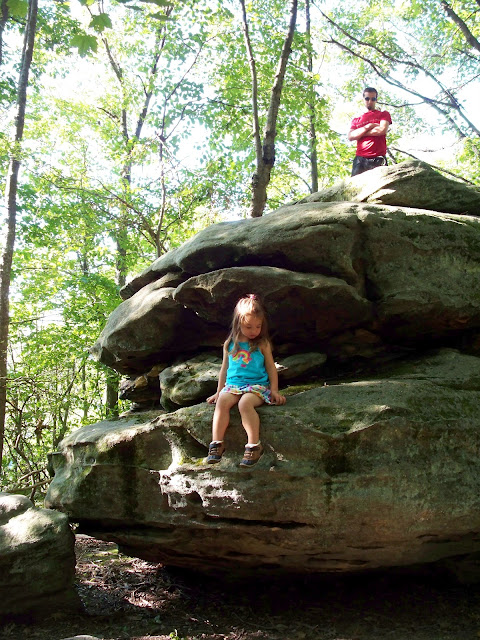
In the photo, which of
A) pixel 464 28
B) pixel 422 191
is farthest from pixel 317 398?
pixel 464 28

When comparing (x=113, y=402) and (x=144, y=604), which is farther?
(x=113, y=402)

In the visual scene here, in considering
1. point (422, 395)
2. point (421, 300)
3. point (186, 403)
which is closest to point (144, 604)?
point (186, 403)

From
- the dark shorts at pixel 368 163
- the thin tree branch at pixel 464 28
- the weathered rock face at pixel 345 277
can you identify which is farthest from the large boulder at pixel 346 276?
the thin tree branch at pixel 464 28

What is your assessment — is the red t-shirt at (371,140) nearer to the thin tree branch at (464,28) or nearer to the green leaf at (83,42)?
the green leaf at (83,42)

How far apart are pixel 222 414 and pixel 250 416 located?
30 cm

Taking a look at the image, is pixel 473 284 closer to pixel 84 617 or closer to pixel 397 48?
pixel 84 617

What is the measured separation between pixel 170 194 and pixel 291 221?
9086 mm

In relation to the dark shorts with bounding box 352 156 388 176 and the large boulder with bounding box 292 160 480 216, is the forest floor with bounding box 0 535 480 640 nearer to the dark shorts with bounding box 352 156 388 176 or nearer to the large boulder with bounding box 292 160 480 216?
the large boulder with bounding box 292 160 480 216

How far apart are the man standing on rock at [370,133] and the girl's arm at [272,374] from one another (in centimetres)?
433

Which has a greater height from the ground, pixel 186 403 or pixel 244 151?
pixel 244 151

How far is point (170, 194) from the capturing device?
14.4 meters

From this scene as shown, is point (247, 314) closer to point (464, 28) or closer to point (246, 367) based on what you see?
point (246, 367)

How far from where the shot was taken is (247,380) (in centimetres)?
511

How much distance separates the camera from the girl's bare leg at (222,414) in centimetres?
486
